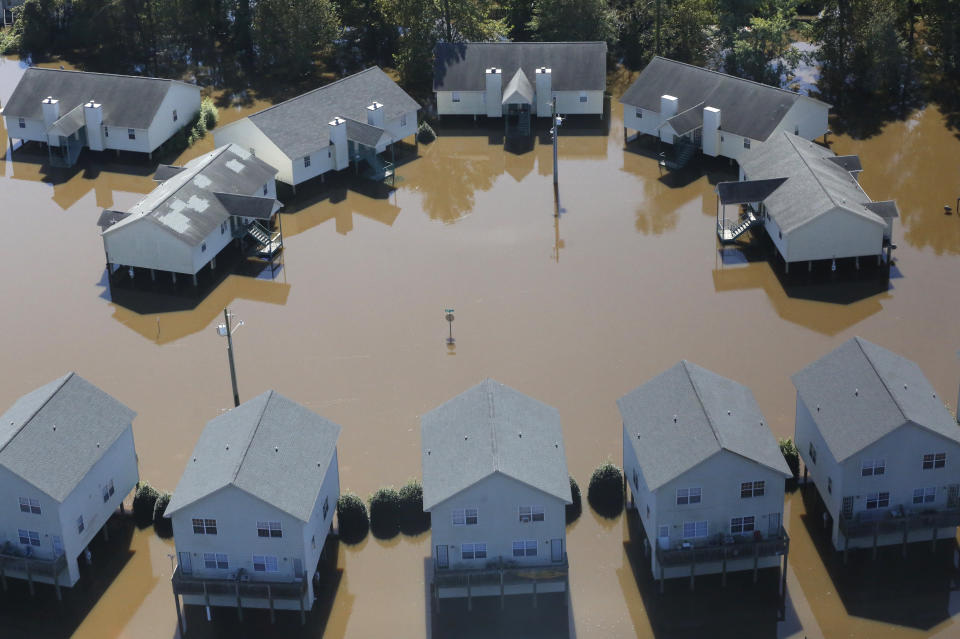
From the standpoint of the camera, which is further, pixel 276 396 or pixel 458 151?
pixel 458 151

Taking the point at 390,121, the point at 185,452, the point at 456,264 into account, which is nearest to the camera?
the point at 185,452

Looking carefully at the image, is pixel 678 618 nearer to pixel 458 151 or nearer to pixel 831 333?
pixel 831 333

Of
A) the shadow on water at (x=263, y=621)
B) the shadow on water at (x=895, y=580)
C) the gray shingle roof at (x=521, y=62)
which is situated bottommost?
the shadow on water at (x=263, y=621)

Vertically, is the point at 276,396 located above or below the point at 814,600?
above

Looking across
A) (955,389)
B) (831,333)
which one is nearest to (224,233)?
(831,333)

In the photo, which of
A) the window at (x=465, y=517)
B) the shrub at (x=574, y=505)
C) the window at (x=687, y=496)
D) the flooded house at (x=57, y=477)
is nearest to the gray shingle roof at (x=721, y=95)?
the shrub at (x=574, y=505)

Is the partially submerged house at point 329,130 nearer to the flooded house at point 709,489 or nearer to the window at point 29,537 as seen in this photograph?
the window at point 29,537

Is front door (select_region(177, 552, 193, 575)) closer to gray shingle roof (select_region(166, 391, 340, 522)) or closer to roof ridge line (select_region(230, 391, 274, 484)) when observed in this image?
gray shingle roof (select_region(166, 391, 340, 522))

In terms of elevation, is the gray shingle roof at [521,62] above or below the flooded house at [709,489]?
above
